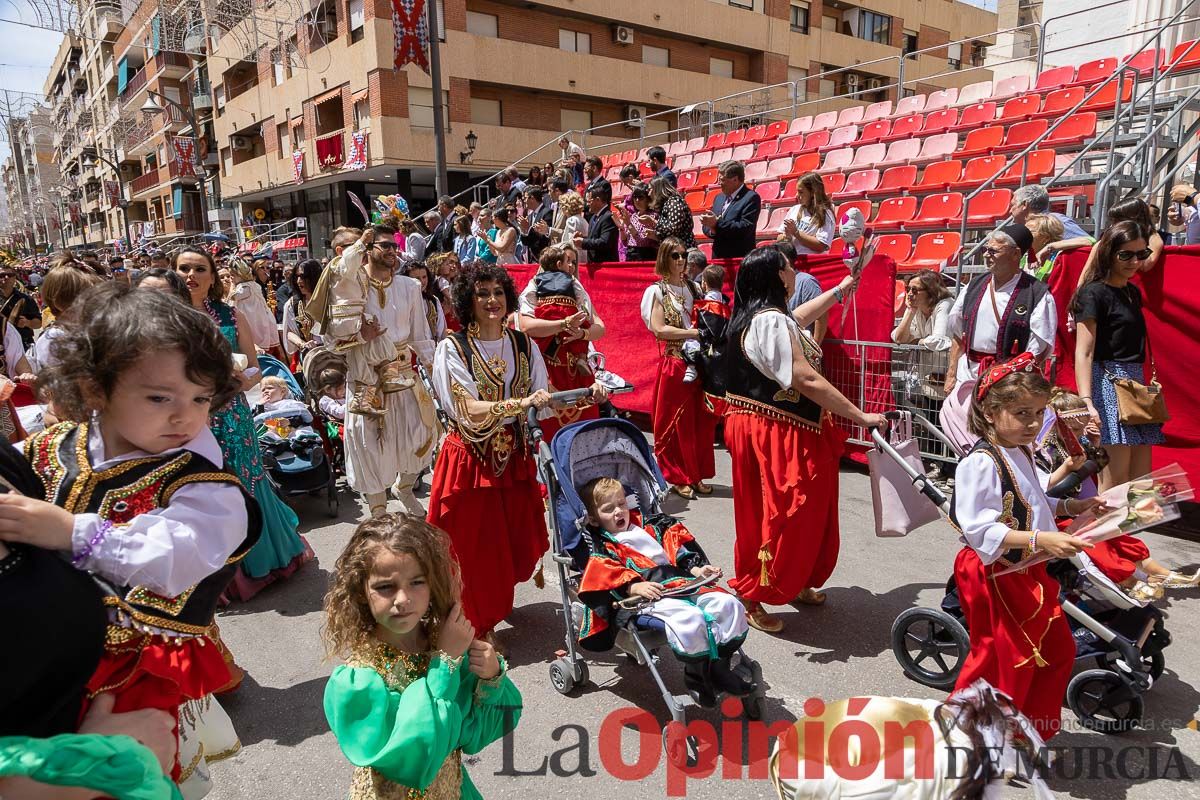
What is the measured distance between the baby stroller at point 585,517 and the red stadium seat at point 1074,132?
10074 millimetres

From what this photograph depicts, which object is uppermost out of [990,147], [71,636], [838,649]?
[990,147]

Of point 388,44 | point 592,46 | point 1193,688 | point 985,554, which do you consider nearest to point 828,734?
point 985,554

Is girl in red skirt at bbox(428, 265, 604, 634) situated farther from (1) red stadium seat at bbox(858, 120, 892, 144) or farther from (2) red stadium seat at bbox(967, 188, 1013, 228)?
(1) red stadium seat at bbox(858, 120, 892, 144)

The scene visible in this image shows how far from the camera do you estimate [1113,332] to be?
4195 millimetres

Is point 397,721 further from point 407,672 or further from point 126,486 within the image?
point 126,486

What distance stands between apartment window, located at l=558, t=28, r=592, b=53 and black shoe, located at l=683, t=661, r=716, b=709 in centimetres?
2846

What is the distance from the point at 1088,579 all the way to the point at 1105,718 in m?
0.57

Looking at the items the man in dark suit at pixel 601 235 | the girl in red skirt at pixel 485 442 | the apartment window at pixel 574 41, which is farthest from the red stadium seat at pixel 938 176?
the apartment window at pixel 574 41

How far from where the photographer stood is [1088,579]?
2.96m

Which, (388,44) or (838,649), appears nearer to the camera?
(838,649)

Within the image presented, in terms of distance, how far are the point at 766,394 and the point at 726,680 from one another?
1.52 m

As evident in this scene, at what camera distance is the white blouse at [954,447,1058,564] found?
8.29 ft

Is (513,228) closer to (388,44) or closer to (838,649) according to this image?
(838,649)

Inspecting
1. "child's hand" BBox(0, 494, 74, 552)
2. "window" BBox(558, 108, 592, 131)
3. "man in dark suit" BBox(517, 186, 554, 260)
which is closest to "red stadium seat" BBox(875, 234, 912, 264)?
"man in dark suit" BBox(517, 186, 554, 260)
